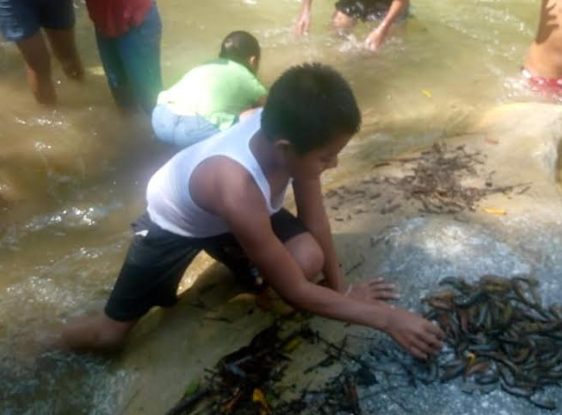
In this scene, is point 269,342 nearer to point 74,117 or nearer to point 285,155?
point 285,155

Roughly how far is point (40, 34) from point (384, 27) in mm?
3071

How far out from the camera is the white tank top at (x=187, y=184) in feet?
8.60

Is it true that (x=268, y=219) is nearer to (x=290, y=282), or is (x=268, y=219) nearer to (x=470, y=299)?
(x=290, y=282)

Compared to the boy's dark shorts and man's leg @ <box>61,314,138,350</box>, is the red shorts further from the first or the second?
man's leg @ <box>61,314,138,350</box>

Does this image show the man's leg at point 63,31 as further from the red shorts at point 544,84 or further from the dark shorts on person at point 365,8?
the red shorts at point 544,84

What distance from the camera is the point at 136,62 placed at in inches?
192

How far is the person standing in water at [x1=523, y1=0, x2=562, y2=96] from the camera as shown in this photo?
221 inches

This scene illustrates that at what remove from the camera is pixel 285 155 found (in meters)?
2.54

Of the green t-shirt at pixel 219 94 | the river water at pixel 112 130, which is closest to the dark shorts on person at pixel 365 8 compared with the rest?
the river water at pixel 112 130

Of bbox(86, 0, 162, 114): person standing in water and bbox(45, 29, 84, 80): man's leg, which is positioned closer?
bbox(86, 0, 162, 114): person standing in water

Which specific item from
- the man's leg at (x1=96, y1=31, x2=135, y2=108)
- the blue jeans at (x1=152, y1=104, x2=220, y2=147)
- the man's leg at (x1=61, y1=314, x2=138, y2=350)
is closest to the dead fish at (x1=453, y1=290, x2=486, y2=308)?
the man's leg at (x1=61, y1=314, x2=138, y2=350)

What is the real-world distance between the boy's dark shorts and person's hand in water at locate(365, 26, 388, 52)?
3619 millimetres

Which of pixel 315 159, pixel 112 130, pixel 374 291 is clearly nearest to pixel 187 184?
pixel 315 159

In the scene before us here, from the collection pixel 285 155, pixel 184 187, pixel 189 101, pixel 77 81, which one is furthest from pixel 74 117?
pixel 285 155
